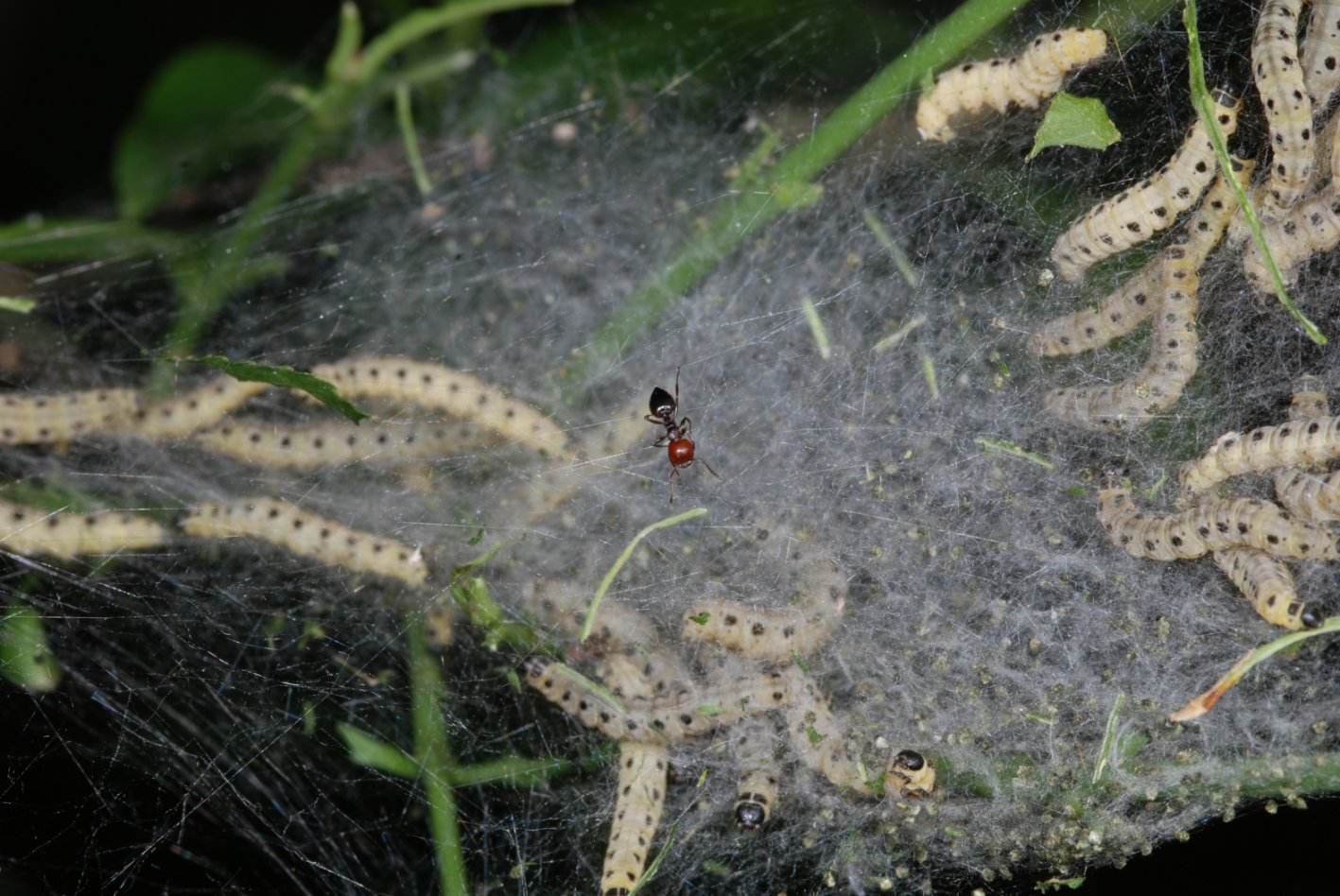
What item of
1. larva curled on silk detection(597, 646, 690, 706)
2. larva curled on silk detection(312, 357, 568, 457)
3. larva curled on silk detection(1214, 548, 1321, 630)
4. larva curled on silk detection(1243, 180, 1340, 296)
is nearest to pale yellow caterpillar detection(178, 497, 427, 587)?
larva curled on silk detection(312, 357, 568, 457)

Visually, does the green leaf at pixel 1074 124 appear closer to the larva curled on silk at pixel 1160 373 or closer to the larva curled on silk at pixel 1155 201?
the larva curled on silk at pixel 1155 201

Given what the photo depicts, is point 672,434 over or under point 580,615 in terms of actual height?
over

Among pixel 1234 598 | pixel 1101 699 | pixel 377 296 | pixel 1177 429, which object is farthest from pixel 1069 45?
pixel 377 296

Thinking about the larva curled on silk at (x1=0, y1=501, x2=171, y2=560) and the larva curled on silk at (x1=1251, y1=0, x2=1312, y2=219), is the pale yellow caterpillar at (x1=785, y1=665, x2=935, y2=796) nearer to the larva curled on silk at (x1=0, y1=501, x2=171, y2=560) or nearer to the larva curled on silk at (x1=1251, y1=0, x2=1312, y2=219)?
the larva curled on silk at (x1=1251, y1=0, x2=1312, y2=219)

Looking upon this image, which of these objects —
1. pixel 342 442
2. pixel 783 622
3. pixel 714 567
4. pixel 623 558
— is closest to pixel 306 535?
pixel 342 442

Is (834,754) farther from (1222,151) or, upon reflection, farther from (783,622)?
(1222,151)

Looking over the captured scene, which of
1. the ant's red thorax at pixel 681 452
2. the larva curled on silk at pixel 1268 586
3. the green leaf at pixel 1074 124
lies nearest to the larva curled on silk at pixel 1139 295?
the green leaf at pixel 1074 124
